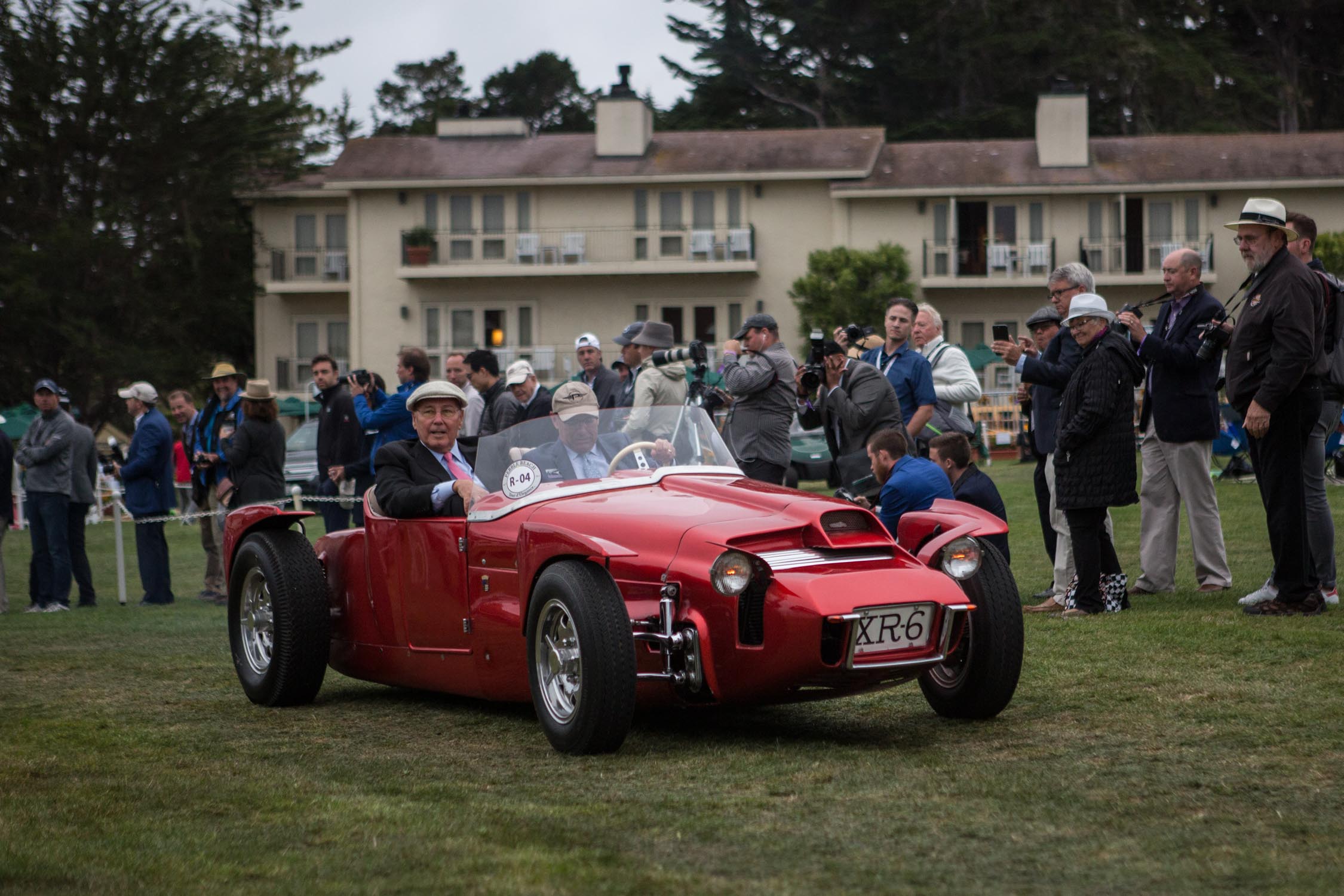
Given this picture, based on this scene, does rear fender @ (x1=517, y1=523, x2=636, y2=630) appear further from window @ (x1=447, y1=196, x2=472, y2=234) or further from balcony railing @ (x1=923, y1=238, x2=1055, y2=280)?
window @ (x1=447, y1=196, x2=472, y2=234)

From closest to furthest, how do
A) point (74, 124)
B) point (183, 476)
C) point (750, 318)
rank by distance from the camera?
1. point (750, 318)
2. point (183, 476)
3. point (74, 124)

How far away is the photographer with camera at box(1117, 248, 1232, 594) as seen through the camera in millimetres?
8914

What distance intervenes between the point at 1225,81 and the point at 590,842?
5284 cm

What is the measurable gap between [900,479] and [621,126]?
122 feet

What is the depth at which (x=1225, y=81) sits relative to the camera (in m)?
51.6

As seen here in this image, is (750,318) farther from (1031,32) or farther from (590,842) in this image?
(1031,32)

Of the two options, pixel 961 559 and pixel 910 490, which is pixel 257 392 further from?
pixel 961 559

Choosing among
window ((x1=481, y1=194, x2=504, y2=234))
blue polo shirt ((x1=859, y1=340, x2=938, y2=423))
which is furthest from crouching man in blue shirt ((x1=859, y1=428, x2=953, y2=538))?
window ((x1=481, y1=194, x2=504, y2=234))

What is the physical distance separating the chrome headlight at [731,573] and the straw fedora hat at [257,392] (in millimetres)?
7948

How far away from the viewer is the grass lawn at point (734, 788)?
13.0 feet

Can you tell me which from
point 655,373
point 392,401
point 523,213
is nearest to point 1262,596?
point 655,373

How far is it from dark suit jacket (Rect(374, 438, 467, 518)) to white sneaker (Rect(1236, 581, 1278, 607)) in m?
4.44

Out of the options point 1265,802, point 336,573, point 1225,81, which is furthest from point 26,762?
point 1225,81

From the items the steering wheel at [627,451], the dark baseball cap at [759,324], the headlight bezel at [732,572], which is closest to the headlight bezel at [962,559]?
the headlight bezel at [732,572]
